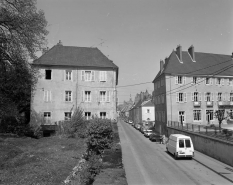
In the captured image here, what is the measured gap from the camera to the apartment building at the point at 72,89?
27.5m

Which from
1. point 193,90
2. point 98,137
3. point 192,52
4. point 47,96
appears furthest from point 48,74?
point 192,52

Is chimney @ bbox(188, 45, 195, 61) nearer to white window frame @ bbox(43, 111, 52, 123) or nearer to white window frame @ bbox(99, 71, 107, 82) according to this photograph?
white window frame @ bbox(99, 71, 107, 82)

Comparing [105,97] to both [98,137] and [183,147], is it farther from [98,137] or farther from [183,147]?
[183,147]

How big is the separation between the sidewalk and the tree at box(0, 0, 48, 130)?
21.5 metres

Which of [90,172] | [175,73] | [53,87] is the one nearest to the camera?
[90,172]

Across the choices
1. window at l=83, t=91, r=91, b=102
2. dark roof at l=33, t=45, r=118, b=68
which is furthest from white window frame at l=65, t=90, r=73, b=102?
dark roof at l=33, t=45, r=118, b=68

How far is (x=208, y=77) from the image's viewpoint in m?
36.6

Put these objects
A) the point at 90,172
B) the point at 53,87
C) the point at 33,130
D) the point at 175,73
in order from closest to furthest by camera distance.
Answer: the point at 90,172 → the point at 33,130 → the point at 53,87 → the point at 175,73

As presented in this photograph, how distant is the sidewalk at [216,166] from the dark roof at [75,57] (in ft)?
55.9

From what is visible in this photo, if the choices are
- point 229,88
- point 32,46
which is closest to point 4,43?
point 32,46

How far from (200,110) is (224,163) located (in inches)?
773

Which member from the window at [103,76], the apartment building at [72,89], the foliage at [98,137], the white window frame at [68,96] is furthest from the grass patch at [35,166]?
the window at [103,76]

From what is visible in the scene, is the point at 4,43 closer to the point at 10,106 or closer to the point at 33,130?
the point at 10,106

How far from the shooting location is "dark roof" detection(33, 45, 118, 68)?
2812cm
